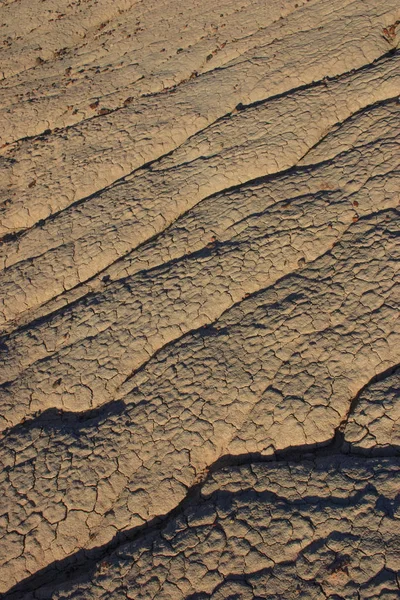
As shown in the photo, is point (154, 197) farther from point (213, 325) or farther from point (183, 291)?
point (213, 325)

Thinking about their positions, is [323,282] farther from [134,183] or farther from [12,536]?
[12,536]

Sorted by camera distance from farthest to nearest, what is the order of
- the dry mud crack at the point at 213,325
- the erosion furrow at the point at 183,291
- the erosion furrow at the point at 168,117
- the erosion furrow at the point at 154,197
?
the erosion furrow at the point at 168,117, the erosion furrow at the point at 154,197, the erosion furrow at the point at 183,291, the dry mud crack at the point at 213,325

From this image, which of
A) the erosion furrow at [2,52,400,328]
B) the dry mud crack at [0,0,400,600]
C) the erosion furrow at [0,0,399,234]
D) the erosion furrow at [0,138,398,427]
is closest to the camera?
the dry mud crack at [0,0,400,600]

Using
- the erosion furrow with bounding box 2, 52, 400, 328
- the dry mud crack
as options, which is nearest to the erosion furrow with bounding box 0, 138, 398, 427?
the dry mud crack

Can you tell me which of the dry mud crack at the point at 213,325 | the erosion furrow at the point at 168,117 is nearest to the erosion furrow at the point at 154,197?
the dry mud crack at the point at 213,325

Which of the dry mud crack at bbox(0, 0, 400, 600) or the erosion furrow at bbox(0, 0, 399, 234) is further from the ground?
the erosion furrow at bbox(0, 0, 399, 234)

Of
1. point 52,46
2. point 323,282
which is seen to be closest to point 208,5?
point 52,46

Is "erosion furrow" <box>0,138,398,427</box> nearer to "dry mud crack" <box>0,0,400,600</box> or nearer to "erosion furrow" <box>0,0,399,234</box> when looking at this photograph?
"dry mud crack" <box>0,0,400,600</box>

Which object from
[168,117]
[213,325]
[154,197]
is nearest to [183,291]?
[213,325]

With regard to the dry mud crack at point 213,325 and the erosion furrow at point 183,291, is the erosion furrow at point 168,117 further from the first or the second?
the erosion furrow at point 183,291
